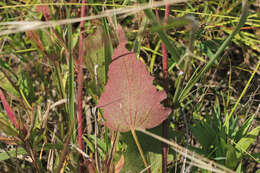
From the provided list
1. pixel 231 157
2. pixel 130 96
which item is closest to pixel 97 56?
pixel 130 96

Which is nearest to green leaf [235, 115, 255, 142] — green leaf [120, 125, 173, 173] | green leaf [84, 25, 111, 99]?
green leaf [120, 125, 173, 173]

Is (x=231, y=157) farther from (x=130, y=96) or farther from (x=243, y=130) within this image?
(x=130, y=96)

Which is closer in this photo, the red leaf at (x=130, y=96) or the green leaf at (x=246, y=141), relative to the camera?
the red leaf at (x=130, y=96)

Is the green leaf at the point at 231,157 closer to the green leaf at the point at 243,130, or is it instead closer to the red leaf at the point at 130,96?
the green leaf at the point at 243,130

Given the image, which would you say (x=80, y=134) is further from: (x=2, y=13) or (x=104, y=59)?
(x=2, y=13)

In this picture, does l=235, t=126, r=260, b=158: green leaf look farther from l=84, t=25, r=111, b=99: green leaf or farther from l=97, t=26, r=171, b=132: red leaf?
l=84, t=25, r=111, b=99: green leaf

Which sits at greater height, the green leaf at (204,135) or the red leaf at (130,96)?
the red leaf at (130,96)

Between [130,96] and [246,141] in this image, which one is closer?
[130,96]

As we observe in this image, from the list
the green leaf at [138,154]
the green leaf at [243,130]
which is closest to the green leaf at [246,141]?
the green leaf at [243,130]
